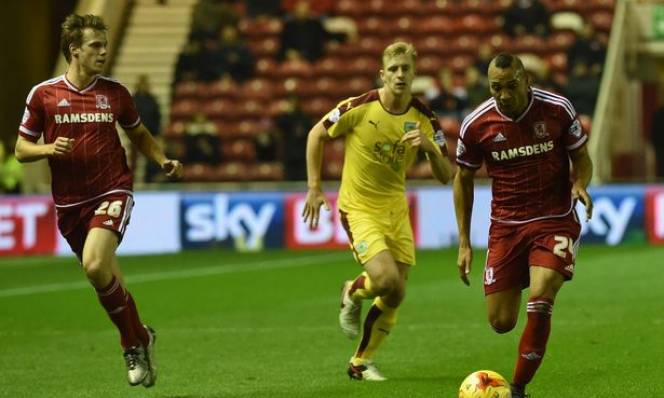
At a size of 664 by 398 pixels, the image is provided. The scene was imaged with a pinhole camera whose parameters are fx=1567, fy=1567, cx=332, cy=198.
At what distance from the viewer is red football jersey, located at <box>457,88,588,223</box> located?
29.0 feet

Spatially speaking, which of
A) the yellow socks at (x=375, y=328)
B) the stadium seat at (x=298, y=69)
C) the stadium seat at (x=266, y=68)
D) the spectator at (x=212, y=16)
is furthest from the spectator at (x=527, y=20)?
the yellow socks at (x=375, y=328)

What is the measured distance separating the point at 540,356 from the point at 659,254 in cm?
1247

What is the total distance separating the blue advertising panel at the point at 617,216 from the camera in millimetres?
22609

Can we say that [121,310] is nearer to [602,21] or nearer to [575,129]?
[575,129]

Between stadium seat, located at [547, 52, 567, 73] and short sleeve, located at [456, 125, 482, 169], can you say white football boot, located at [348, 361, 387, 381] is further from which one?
stadium seat, located at [547, 52, 567, 73]

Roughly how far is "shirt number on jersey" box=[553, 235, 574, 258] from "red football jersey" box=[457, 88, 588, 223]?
18 centimetres

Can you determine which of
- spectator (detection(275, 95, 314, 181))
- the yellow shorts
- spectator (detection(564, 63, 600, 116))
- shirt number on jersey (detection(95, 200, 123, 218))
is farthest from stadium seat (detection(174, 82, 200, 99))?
shirt number on jersey (detection(95, 200, 123, 218))

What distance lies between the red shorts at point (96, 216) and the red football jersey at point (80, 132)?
4cm

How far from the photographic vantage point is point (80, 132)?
9.60m

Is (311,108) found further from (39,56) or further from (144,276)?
(144,276)

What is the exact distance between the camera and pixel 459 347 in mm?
12078

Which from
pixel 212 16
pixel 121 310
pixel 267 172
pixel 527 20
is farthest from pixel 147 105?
pixel 121 310

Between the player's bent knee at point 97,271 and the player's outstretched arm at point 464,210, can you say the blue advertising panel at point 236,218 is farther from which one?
the player's outstretched arm at point 464,210

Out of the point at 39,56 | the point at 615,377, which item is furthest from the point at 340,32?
the point at 615,377
